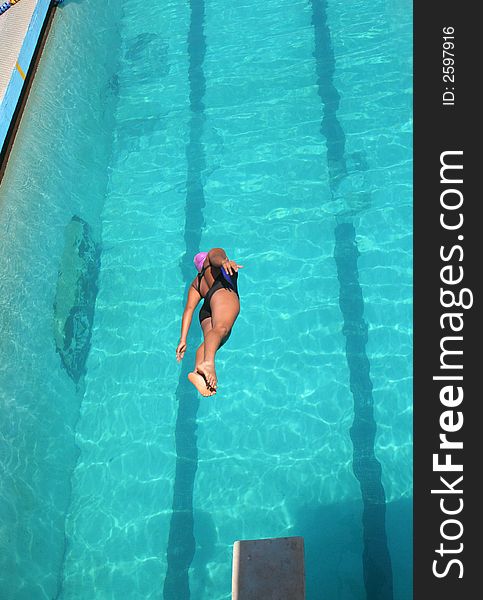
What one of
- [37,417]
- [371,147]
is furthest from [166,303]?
[371,147]

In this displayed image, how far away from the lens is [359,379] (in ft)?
17.4

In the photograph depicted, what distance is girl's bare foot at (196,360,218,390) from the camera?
11.1 feet

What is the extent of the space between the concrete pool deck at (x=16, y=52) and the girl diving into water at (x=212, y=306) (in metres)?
2.55

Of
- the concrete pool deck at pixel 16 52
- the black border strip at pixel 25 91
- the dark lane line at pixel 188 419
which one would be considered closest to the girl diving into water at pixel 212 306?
the dark lane line at pixel 188 419

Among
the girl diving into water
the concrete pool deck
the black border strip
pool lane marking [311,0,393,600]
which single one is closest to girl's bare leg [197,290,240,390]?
the girl diving into water

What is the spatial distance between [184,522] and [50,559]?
3.41ft

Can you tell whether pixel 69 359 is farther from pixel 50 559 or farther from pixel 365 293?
pixel 365 293

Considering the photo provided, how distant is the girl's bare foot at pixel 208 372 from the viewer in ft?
11.1

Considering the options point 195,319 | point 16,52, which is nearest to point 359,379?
point 195,319

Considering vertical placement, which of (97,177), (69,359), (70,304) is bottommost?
(69,359)

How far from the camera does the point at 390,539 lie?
457 centimetres

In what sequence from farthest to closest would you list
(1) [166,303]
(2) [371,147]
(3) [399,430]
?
(2) [371,147]
(1) [166,303]
(3) [399,430]

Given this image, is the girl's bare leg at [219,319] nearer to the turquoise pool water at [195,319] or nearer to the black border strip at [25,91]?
the turquoise pool water at [195,319]

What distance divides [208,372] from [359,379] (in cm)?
225
